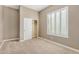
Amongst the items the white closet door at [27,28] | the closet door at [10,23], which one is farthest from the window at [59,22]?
the closet door at [10,23]

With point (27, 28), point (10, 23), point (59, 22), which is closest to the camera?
point (59, 22)

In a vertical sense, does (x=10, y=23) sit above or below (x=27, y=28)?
above

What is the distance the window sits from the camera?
243 inches

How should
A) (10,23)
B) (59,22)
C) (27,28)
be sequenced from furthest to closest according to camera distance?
1. (27,28)
2. (10,23)
3. (59,22)

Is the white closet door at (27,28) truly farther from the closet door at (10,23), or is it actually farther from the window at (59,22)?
the window at (59,22)

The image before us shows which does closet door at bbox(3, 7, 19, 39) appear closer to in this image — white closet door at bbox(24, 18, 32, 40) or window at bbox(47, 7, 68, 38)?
white closet door at bbox(24, 18, 32, 40)

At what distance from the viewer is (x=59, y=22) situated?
7086 millimetres

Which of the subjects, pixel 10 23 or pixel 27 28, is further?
pixel 27 28

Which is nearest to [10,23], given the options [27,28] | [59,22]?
[27,28]

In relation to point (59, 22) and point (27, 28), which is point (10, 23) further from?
point (59, 22)

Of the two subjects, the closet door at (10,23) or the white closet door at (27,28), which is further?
the white closet door at (27,28)

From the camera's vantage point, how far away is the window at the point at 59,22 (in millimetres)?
6180

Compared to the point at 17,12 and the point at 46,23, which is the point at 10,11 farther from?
the point at 46,23
